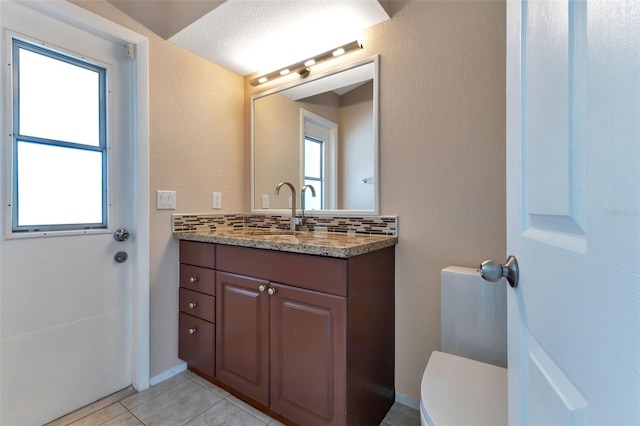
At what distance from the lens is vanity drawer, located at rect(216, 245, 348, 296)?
112 centimetres

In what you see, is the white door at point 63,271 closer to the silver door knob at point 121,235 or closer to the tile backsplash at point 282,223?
the silver door knob at point 121,235

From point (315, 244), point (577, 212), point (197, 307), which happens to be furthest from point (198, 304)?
point (577, 212)

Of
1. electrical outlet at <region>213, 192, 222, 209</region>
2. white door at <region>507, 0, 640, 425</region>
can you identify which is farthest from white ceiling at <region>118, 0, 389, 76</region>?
white door at <region>507, 0, 640, 425</region>

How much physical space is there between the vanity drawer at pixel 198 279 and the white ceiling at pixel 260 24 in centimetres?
137

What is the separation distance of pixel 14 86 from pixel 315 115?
1.46 meters

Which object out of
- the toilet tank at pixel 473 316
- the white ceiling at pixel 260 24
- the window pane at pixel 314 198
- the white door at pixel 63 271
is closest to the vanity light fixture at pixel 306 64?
the white ceiling at pixel 260 24

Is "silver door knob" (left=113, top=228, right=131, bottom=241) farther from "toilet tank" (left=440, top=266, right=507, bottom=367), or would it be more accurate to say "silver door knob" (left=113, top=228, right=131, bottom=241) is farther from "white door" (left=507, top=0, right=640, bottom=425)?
"white door" (left=507, top=0, right=640, bottom=425)

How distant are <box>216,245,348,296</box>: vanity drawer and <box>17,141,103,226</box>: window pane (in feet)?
2.34

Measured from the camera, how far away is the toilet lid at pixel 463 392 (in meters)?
0.82

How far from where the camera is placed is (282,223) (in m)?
1.97

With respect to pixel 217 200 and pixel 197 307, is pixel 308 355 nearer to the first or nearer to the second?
pixel 197 307

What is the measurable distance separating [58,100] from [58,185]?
0.42 meters

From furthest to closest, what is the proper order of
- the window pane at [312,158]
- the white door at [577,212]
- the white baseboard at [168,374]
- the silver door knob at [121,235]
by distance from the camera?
the window pane at [312,158], the white baseboard at [168,374], the silver door knob at [121,235], the white door at [577,212]

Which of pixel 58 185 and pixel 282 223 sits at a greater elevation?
pixel 58 185
